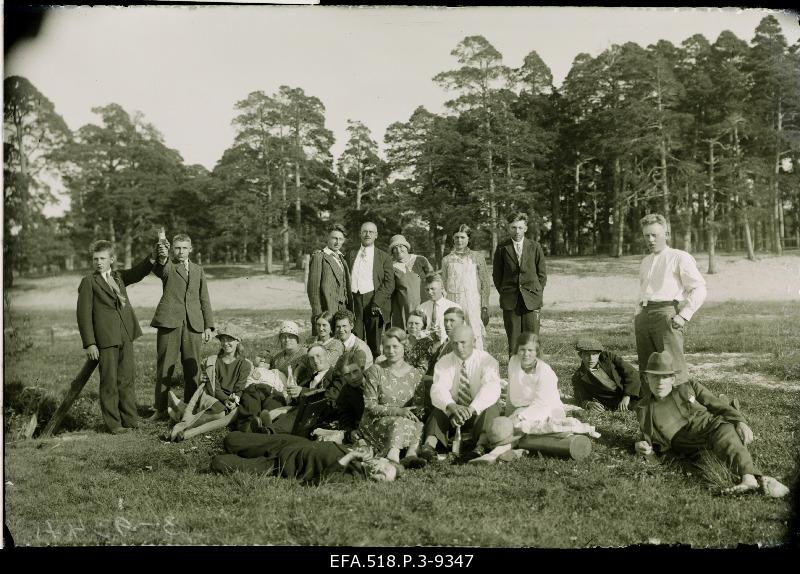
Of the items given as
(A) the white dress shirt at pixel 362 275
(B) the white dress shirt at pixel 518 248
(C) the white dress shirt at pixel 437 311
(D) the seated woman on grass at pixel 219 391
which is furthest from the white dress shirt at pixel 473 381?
(D) the seated woman on grass at pixel 219 391

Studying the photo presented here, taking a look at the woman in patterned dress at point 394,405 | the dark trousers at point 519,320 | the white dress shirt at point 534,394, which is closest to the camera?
the woman in patterned dress at point 394,405

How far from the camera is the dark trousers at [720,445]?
4.74 m

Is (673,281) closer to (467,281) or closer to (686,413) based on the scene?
(686,413)

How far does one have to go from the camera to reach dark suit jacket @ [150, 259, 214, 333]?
745cm

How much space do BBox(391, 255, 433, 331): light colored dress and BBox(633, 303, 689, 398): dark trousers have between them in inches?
113

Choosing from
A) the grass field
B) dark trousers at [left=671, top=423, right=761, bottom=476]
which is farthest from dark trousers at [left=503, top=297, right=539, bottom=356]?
dark trousers at [left=671, top=423, right=761, bottom=476]

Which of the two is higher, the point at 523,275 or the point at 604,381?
the point at 523,275

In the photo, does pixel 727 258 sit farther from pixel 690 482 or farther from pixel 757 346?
pixel 690 482

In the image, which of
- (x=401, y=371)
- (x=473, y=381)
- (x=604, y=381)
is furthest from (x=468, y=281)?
(x=401, y=371)

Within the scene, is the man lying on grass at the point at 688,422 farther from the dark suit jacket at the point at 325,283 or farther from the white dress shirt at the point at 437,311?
the dark suit jacket at the point at 325,283

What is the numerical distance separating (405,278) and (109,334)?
3.71m

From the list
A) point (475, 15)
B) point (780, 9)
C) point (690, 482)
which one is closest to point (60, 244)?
point (475, 15)

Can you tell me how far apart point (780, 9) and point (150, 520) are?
7.01m

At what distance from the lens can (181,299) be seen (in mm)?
7543
